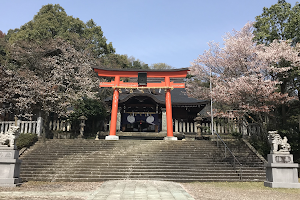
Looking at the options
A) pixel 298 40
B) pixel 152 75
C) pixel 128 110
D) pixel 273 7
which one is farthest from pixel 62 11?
pixel 298 40

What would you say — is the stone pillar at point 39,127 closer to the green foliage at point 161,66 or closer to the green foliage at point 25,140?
the green foliage at point 25,140

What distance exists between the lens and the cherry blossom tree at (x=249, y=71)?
12469 mm

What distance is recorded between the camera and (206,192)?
7637 millimetres

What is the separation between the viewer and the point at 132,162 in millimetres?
11484

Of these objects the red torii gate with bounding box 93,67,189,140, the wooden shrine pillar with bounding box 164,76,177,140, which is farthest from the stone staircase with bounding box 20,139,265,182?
the red torii gate with bounding box 93,67,189,140

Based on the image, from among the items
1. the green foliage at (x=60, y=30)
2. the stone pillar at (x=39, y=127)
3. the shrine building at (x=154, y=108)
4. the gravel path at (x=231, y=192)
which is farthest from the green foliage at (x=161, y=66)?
the gravel path at (x=231, y=192)

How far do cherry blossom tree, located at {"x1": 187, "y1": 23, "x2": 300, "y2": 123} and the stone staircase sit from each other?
297 cm

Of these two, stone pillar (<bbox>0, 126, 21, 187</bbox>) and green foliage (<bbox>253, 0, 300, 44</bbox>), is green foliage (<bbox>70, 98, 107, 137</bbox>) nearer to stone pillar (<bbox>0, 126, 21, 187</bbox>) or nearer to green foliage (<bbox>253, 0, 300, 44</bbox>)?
stone pillar (<bbox>0, 126, 21, 187</bbox>)

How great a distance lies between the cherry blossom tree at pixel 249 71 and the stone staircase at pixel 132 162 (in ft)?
9.75

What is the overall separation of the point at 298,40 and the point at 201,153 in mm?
8602

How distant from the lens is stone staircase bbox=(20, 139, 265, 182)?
10.2 meters

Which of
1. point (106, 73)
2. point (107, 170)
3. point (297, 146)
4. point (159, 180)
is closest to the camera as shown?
point (159, 180)

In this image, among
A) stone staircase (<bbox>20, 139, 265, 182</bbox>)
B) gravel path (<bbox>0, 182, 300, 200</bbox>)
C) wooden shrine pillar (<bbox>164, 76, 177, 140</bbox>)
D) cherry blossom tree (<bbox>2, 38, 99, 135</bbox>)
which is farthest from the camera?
cherry blossom tree (<bbox>2, 38, 99, 135</bbox>)

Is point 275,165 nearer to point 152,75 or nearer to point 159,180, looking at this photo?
point 159,180
